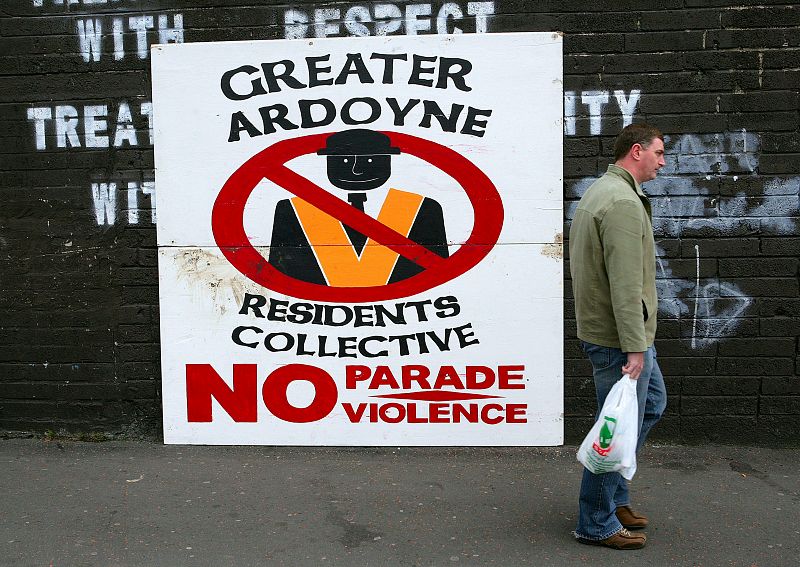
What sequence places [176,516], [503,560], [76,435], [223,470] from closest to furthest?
[503,560] < [176,516] < [223,470] < [76,435]

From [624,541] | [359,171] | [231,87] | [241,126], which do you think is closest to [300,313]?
[359,171]

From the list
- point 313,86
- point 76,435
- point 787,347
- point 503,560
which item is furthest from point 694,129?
point 76,435

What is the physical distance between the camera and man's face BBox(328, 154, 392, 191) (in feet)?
17.2

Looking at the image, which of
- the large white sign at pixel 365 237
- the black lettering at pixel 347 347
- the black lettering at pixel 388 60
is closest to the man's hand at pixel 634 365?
the large white sign at pixel 365 237

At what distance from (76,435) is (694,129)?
435 centimetres

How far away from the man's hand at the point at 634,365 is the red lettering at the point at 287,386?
217cm

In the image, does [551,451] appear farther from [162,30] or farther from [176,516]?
[162,30]

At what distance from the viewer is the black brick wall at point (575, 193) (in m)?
5.14

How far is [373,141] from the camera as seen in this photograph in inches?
207

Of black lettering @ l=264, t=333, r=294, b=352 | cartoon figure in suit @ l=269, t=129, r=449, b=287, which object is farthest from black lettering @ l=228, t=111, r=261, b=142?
black lettering @ l=264, t=333, r=294, b=352

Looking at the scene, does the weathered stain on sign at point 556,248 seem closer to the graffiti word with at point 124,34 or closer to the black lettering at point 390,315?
the black lettering at point 390,315

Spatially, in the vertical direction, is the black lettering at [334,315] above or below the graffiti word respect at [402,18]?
below

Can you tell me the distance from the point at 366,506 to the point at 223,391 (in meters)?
1.38

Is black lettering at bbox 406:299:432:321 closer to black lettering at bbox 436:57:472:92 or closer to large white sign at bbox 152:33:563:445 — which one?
large white sign at bbox 152:33:563:445
